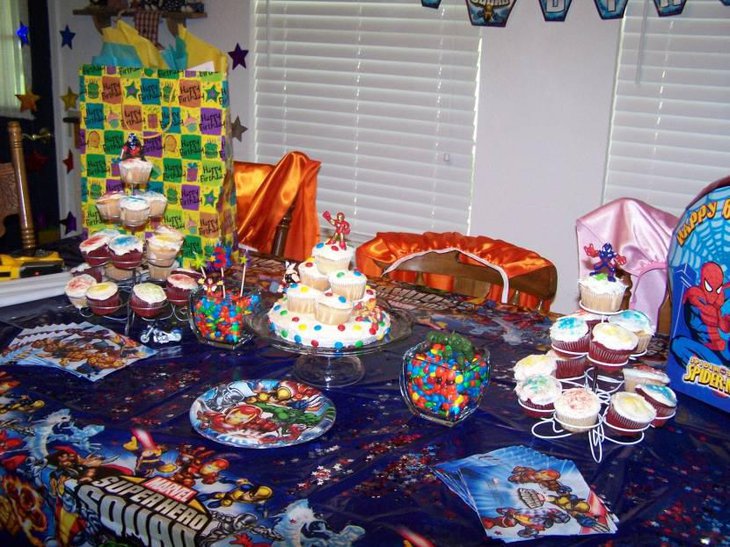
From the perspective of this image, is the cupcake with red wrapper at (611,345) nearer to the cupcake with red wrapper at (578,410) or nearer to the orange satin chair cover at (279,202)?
the cupcake with red wrapper at (578,410)

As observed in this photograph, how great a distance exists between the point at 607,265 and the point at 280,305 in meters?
0.63

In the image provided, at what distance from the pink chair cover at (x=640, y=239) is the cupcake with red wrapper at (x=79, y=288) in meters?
1.21

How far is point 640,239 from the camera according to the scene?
2041mm

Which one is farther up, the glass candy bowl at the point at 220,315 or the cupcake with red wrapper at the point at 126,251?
the cupcake with red wrapper at the point at 126,251

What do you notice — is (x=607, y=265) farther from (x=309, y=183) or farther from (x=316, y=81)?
(x=316, y=81)

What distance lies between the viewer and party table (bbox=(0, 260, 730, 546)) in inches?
42.8

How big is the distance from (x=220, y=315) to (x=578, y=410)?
74 centimetres

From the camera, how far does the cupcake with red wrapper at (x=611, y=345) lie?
1.34 metres

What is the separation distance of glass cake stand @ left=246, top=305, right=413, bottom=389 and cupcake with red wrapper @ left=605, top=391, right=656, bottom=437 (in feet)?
1.38

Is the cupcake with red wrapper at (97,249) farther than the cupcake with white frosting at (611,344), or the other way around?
the cupcake with red wrapper at (97,249)

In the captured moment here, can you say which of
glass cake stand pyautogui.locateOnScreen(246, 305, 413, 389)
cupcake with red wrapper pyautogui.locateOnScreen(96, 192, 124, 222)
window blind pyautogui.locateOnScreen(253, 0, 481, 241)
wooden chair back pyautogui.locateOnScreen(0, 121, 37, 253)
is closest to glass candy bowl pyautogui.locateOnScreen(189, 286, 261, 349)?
glass cake stand pyautogui.locateOnScreen(246, 305, 413, 389)

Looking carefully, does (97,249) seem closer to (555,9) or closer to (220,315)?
(220,315)

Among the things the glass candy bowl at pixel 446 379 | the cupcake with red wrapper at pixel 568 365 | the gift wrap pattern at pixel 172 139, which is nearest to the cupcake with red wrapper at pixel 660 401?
the cupcake with red wrapper at pixel 568 365

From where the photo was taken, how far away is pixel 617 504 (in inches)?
45.8
